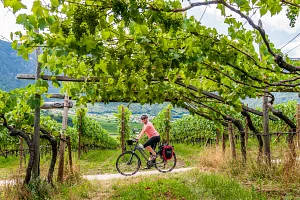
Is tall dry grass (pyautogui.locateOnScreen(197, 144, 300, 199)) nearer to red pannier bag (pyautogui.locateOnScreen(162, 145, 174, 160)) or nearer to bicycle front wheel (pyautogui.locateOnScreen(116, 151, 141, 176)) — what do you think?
red pannier bag (pyautogui.locateOnScreen(162, 145, 174, 160))

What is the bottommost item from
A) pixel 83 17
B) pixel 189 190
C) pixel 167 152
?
pixel 189 190

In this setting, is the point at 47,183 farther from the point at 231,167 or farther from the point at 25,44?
the point at 231,167

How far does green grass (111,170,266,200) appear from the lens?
597 centimetres

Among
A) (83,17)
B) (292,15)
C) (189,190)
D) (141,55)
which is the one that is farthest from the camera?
(189,190)

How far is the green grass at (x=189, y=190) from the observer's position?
5.97 m

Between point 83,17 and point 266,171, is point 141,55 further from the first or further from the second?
point 266,171

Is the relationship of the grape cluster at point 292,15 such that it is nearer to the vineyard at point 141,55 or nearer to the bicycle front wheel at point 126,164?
the vineyard at point 141,55

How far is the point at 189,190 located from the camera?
22.4ft

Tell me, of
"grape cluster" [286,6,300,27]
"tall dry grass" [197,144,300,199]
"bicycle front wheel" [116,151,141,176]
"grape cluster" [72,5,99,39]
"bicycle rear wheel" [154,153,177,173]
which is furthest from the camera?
"bicycle rear wheel" [154,153,177,173]

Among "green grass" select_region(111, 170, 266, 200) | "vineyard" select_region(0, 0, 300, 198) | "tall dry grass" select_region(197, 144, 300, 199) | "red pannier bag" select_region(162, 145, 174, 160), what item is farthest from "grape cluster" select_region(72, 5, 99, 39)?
"red pannier bag" select_region(162, 145, 174, 160)

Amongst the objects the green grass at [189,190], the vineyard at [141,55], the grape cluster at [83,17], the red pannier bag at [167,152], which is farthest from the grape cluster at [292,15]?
the red pannier bag at [167,152]

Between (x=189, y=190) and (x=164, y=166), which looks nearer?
(x=189, y=190)

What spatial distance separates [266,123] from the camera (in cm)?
812

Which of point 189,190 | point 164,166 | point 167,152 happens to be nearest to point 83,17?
point 189,190
